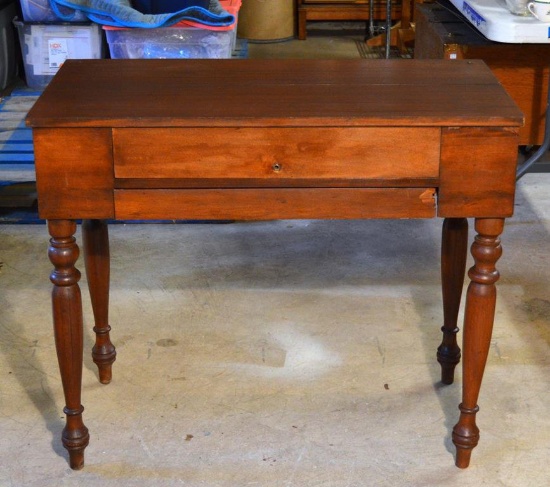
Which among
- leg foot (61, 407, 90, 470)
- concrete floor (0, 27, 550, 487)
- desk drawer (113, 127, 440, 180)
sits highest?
desk drawer (113, 127, 440, 180)

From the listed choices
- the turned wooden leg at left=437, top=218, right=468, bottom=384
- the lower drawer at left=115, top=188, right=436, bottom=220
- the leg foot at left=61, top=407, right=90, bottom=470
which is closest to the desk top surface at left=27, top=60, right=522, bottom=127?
the lower drawer at left=115, top=188, right=436, bottom=220

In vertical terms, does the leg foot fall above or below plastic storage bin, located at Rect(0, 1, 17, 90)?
below

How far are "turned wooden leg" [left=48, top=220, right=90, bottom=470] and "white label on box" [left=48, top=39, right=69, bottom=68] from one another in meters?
2.34

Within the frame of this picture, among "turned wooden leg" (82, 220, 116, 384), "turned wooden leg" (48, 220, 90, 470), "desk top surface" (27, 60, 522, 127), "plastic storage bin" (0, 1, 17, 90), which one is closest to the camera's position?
"desk top surface" (27, 60, 522, 127)

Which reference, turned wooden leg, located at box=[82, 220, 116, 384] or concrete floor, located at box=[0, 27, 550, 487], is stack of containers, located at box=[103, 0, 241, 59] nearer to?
concrete floor, located at box=[0, 27, 550, 487]

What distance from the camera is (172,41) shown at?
3918mm

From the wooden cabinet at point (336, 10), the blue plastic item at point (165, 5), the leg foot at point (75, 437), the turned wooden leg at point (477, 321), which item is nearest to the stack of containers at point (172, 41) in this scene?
the blue plastic item at point (165, 5)

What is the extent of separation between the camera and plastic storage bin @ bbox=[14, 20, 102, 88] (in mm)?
4207

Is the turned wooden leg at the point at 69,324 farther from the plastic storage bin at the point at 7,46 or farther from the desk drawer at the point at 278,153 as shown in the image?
the plastic storage bin at the point at 7,46

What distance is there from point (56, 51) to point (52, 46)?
3 centimetres

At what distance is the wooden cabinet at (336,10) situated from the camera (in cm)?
652

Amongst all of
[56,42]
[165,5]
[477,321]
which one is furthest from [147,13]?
[477,321]

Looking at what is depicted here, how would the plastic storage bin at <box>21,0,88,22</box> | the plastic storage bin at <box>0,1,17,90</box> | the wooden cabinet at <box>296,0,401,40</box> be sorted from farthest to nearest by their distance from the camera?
the wooden cabinet at <box>296,0,401,40</box>
the plastic storage bin at <box>0,1,17,90</box>
the plastic storage bin at <box>21,0,88,22</box>

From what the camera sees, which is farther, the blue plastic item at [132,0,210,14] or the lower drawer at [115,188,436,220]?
the blue plastic item at [132,0,210,14]
